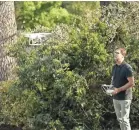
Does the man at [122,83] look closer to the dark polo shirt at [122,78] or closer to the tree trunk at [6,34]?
the dark polo shirt at [122,78]

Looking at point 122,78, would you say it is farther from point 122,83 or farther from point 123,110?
point 123,110

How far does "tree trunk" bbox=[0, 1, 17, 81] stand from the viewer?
12352 mm

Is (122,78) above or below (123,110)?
above

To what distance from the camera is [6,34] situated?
493 inches

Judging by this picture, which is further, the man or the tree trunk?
the tree trunk

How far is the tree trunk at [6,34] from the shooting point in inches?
486

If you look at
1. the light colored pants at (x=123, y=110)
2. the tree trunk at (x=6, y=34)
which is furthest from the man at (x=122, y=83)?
the tree trunk at (x=6, y=34)

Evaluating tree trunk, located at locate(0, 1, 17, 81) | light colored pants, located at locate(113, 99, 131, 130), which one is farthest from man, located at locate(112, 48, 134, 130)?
tree trunk, located at locate(0, 1, 17, 81)

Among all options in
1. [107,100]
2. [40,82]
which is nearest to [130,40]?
[107,100]

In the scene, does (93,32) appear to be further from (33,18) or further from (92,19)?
(33,18)

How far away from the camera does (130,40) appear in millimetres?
9758

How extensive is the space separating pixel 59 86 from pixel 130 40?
1811 mm

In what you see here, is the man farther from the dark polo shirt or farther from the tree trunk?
the tree trunk

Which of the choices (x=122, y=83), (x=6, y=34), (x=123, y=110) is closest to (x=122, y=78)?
(x=122, y=83)
